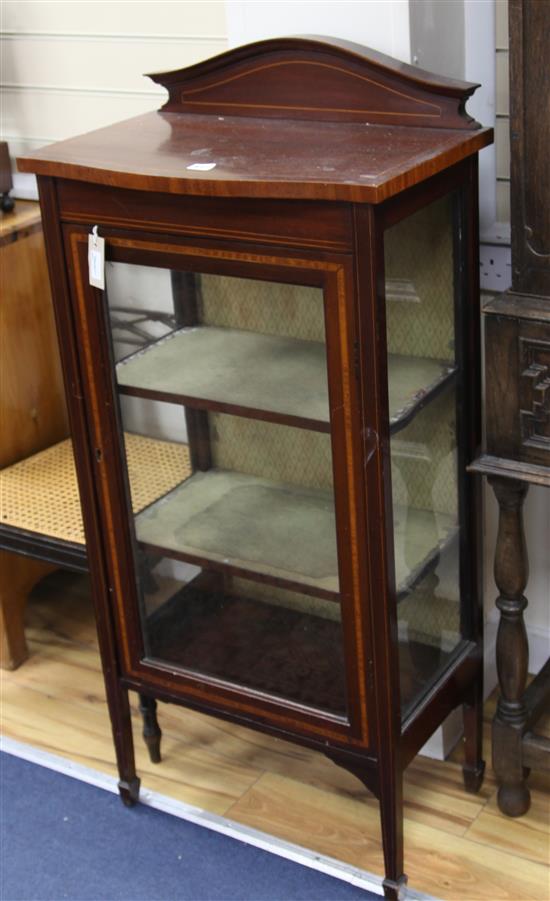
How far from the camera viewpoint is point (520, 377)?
183 cm

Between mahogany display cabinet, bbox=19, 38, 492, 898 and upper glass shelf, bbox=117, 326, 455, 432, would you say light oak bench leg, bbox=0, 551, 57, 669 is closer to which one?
mahogany display cabinet, bbox=19, 38, 492, 898

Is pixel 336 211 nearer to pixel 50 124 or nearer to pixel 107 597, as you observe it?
pixel 107 597

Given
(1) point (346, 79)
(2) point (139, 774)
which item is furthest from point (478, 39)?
Answer: (2) point (139, 774)

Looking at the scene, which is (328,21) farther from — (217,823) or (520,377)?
(217,823)

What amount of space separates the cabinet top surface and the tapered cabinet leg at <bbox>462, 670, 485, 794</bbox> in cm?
97

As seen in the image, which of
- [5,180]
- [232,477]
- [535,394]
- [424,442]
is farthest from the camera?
[5,180]

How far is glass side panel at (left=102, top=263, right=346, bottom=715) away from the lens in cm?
186

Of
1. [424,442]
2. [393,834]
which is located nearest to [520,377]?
[424,442]

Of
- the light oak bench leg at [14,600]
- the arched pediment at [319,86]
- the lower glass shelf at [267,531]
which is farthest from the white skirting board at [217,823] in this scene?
the arched pediment at [319,86]

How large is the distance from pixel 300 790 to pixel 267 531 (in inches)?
22.6

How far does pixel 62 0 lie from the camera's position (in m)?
2.55

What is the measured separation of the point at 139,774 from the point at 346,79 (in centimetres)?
133

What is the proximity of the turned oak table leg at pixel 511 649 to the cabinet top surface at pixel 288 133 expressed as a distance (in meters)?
0.53

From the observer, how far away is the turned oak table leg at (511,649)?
6.52ft
